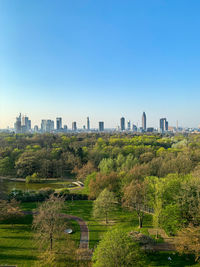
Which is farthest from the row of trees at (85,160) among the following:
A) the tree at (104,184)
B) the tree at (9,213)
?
the tree at (9,213)

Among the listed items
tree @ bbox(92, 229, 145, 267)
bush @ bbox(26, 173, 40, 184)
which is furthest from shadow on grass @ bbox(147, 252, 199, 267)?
bush @ bbox(26, 173, 40, 184)

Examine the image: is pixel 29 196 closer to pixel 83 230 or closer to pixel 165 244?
pixel 83 230

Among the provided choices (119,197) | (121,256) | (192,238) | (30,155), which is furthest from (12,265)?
(30,155)

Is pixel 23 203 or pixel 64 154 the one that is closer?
pixel 23 203

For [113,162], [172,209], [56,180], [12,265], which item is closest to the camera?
[12,265]

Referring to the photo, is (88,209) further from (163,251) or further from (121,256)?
(121,256)

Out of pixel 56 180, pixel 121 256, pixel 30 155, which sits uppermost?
pixel 30 155

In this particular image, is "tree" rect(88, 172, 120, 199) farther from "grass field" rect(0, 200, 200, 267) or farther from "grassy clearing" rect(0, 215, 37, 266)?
"grassy clearing" rect(0, 215, 37, 266)
